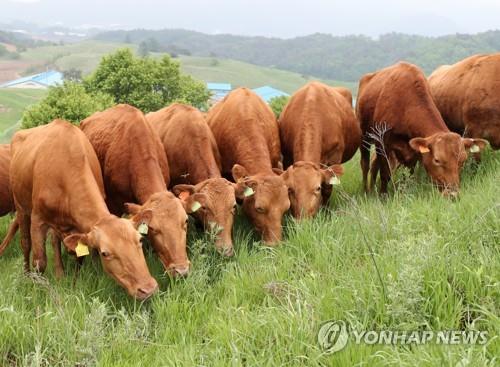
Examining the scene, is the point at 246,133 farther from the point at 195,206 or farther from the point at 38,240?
the point at 38,240

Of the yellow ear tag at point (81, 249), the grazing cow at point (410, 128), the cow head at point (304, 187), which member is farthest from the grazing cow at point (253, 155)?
the yellow ear tag at point (81, 249)

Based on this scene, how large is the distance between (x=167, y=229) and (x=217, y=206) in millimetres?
896

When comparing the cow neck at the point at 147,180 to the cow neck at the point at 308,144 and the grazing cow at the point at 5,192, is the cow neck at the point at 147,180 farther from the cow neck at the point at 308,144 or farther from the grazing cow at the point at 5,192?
the grazing cow at the point at 5,192

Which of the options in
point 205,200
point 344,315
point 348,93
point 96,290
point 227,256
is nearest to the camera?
point 344,315

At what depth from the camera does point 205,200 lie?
636 centimetres

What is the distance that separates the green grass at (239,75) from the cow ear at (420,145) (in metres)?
129

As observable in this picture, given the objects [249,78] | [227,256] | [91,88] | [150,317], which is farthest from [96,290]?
[249,78]

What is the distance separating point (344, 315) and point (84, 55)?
635 ft

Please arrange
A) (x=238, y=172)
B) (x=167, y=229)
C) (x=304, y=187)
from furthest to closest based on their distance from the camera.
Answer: (x=238, y=172) < (x=304, y=187) < (x=167, y=229)

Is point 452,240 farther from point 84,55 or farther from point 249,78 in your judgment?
point 84,55

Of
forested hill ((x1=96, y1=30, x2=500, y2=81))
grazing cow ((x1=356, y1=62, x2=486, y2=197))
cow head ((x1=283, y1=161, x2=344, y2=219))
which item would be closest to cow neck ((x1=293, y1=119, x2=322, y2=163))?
cow head ((x1=283, y1=161, x2=344, y2=219))

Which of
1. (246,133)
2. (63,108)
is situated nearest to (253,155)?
(246,133)

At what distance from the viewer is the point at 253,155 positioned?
745 cm

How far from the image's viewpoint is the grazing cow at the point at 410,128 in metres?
7.14
